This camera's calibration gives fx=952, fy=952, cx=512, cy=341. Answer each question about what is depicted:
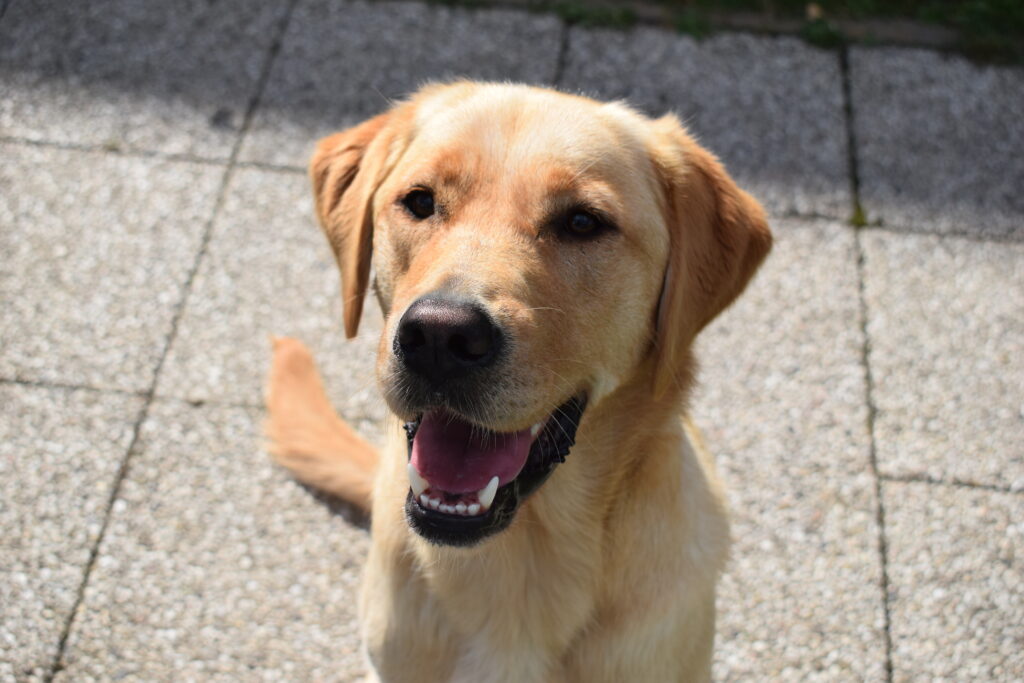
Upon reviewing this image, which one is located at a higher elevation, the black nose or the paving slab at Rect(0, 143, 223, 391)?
the black nose

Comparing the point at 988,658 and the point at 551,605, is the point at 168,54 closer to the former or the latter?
the point at 551,605

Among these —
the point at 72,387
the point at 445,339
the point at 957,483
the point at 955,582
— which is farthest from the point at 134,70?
the point at 955,582

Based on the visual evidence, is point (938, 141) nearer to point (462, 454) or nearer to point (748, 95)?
point (748, 95)

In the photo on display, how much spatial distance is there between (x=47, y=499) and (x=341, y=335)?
136 centimetres

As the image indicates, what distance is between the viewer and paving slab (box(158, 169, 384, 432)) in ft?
13.5

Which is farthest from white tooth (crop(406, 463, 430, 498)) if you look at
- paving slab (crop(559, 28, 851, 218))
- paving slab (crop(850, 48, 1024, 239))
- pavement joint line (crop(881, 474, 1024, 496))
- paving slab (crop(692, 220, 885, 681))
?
paving slab (crop(850, 48, 1024, 239))

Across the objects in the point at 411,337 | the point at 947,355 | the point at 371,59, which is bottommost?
the point at 947,355

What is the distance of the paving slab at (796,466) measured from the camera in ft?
11.5

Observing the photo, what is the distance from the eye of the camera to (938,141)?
16.3 ft

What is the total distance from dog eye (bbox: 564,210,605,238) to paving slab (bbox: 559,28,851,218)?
2402 millimetres

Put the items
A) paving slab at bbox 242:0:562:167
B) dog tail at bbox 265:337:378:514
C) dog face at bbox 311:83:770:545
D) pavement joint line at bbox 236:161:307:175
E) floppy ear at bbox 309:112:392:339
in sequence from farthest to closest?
paving slab at bbox 242:0:562:167 < pavement joint line at bbox 236:161:307:175 < dog tail at bbox 265:337:378:514 < floppy ear at bbox 309:112:392:339 < dog face at bbox 311:83:770:545

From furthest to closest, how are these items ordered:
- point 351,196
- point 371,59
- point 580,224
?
point 371,59 → point 351,196 → point 580,224

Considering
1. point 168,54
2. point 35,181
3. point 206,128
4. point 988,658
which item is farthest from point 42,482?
point 988,658

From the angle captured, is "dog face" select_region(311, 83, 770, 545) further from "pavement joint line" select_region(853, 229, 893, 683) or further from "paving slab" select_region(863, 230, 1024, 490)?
"paving slab" select_region(863, 230, 1024, 490)
